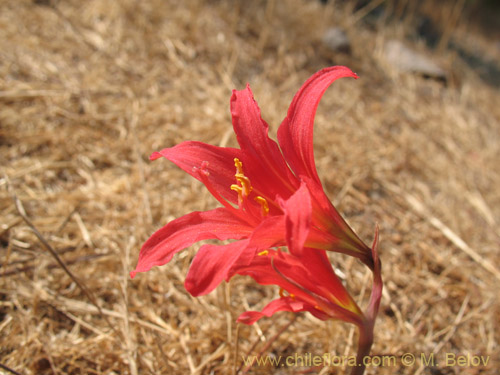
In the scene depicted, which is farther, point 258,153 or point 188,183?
point 188,183

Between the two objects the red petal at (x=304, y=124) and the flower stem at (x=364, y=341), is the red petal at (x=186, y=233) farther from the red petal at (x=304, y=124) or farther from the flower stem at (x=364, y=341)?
the flower stem at (x=364, y=341)

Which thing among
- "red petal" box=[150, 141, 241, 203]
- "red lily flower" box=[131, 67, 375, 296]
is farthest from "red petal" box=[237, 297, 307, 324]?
"red petal" box=[150, 141, 241, 203]

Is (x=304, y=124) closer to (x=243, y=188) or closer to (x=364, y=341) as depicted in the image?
(x=243, y=188)

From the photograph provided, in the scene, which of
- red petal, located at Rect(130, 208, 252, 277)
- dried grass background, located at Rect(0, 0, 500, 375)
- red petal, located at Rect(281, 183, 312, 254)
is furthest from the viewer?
dried grass background, located at Rect(0, 0, 500, 375)

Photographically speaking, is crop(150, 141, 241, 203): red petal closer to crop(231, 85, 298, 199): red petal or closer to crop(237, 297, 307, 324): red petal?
crop(231, 85, 298, 199): red petal

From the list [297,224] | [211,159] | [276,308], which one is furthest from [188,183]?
[297,224]

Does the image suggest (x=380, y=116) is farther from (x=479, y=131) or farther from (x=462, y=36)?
(x=462, y=36)

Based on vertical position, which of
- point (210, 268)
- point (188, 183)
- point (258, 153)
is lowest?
point (188, 183)
